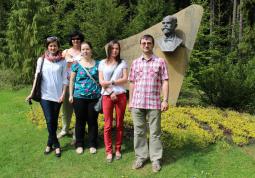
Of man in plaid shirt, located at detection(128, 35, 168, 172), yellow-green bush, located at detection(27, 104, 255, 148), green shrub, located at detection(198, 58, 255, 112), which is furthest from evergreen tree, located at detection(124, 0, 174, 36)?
man in plaid shirt, located at detection(128, 35, 168, 172)

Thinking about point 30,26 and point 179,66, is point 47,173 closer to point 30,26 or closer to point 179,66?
point 179,66

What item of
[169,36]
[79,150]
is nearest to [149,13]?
[169,36]

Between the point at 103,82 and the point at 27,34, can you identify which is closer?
the point at 103,82

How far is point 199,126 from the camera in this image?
6926 mm

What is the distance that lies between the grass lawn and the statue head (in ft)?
8.71

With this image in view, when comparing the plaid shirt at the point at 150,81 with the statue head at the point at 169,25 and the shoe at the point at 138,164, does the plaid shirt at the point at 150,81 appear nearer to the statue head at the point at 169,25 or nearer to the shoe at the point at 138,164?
the shoe at the point at 138,164

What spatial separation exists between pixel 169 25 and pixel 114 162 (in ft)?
11.2

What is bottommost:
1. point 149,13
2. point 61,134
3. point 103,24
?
point 61,134

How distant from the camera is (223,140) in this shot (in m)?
6.42

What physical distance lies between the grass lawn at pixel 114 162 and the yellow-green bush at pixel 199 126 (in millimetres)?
207

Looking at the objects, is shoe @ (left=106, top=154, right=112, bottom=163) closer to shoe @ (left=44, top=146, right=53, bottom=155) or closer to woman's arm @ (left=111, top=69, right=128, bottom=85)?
shoe @ (left=44, top=146, right=53, bottom=155)

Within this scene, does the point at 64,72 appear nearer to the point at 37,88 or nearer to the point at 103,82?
the point at 37,88

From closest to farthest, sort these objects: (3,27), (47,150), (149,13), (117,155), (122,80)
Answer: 1. (122,80)
2. (117,155)
3. (47,150)
4. (149,13)
5. (3,27)

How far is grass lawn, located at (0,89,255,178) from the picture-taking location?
5.24m
